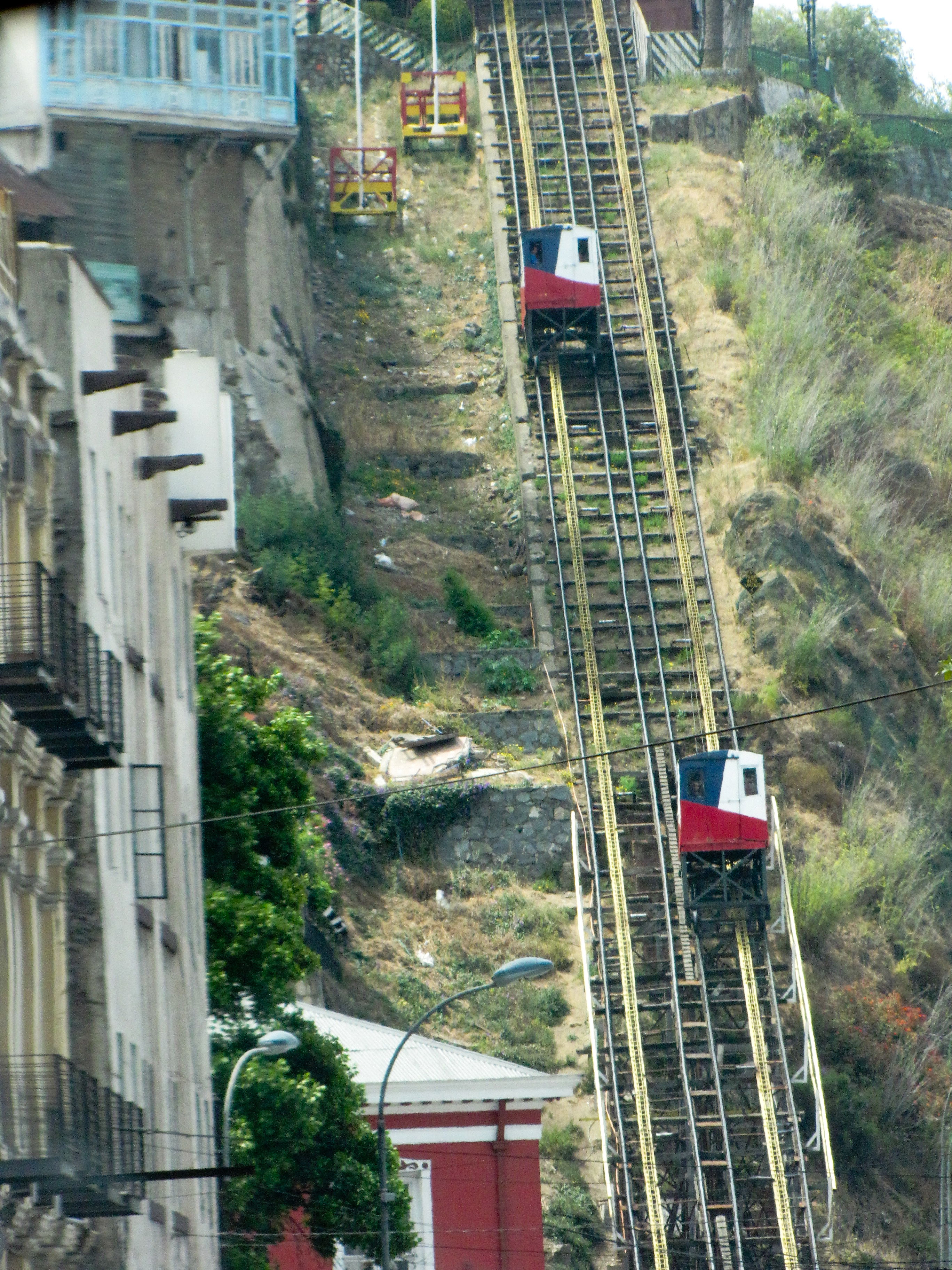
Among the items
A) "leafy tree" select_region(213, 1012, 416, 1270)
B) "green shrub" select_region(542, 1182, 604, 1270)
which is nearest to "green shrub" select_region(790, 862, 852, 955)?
"green shrub" select_region(542, 1182, 604, 1270)

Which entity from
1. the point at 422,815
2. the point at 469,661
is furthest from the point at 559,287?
the point at 422,815

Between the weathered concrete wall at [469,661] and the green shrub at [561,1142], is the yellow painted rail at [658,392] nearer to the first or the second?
the weathered concrete wall at [469,661]

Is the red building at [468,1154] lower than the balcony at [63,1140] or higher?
higher

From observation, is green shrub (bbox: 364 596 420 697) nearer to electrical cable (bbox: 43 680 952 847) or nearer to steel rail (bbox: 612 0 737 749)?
electrical cable (bbox: 43 680 952 847)

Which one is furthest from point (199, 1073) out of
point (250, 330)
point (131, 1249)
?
point (250, 330)

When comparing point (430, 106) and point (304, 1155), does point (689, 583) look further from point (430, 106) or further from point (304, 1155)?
point (304, 1155)

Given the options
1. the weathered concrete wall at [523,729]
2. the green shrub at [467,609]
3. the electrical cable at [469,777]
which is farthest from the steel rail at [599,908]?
the green shrub at [467,609]

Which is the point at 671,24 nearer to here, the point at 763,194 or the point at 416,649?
the point at 763,194

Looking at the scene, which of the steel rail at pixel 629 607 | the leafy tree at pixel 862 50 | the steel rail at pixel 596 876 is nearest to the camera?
the steel rail at pixel 596 876

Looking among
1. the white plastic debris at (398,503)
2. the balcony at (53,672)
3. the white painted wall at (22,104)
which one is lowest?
the balcony at (53,672)
